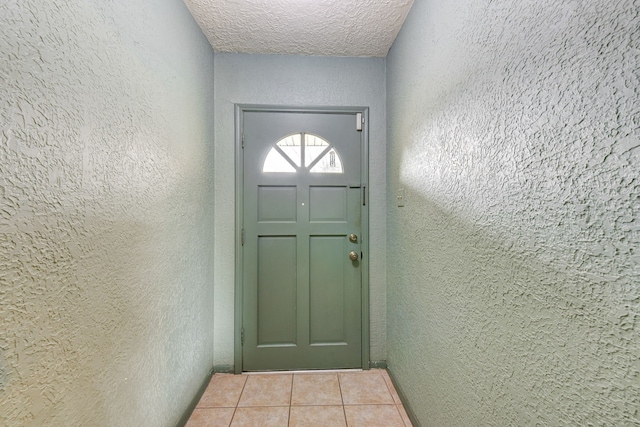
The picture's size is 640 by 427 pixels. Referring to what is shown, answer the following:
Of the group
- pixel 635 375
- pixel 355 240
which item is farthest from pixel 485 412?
pixel 355 240

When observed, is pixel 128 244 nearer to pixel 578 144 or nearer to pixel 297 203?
pixel 297 203

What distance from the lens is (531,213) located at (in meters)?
0.73

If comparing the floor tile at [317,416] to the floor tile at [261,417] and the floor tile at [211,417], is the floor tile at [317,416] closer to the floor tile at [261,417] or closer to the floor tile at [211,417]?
the floor tile at [261,417]

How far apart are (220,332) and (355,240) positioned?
1.23 metres

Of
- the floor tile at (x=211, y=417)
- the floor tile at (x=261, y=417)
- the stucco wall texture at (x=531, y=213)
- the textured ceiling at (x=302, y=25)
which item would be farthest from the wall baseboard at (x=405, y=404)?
the textured ceiling at (x=302, y=25)

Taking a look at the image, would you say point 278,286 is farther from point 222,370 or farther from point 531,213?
point 531,213

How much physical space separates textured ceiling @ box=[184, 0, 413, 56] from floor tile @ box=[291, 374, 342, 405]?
93.6 inches

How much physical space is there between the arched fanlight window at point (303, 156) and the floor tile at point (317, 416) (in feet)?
5.14

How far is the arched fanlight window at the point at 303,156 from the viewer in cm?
208

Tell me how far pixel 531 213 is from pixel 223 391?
2.03 m

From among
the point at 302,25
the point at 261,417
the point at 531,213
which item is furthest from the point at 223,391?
the point at 302,25

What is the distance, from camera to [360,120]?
2.10 m

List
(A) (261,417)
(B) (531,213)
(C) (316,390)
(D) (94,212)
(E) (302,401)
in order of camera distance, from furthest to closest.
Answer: (C) (316,390), (E) (302,401), (A) (261,417), (D) (94,212), (B) (531,213)

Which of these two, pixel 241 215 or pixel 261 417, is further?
pixel 241 215
